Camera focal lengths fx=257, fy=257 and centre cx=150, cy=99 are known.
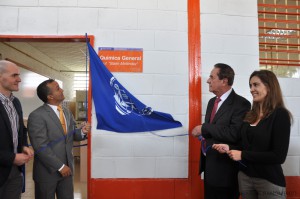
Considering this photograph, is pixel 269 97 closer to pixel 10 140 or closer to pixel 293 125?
pixel 293 125

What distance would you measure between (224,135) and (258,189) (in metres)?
0.43

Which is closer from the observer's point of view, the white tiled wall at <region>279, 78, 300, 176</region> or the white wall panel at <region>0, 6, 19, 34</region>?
the white wall panel at <region>0, 6, 19, 34</region>

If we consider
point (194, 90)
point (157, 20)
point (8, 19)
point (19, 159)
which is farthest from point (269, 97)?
point (8, 19)

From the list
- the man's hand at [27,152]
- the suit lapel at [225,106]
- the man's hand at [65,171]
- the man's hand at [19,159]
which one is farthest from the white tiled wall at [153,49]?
the man's hand at [19,159]

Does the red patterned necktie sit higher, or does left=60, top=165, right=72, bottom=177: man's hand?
the red patterned necktie

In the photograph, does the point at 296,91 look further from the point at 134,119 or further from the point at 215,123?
the point at 134,119

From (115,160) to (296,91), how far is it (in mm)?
2113

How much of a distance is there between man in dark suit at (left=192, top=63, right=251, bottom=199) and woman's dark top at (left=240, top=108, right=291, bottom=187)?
23 centimetres

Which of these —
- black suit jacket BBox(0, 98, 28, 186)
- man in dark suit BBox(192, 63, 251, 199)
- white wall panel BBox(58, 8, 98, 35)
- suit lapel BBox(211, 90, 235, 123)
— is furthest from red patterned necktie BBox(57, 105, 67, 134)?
suit lapel BBox(211, 90, 235, 123)

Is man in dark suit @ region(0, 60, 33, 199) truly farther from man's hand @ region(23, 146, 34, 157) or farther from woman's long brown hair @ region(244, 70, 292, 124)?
woman's long brown hair @ region(244, 70, 292, 124)

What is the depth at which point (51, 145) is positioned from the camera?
215 cm

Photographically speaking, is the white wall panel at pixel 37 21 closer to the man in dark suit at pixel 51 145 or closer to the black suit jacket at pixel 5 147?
the man in dark suit at pixel 51 145

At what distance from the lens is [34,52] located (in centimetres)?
618

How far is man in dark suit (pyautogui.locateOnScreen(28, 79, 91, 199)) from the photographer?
2.08 meters
